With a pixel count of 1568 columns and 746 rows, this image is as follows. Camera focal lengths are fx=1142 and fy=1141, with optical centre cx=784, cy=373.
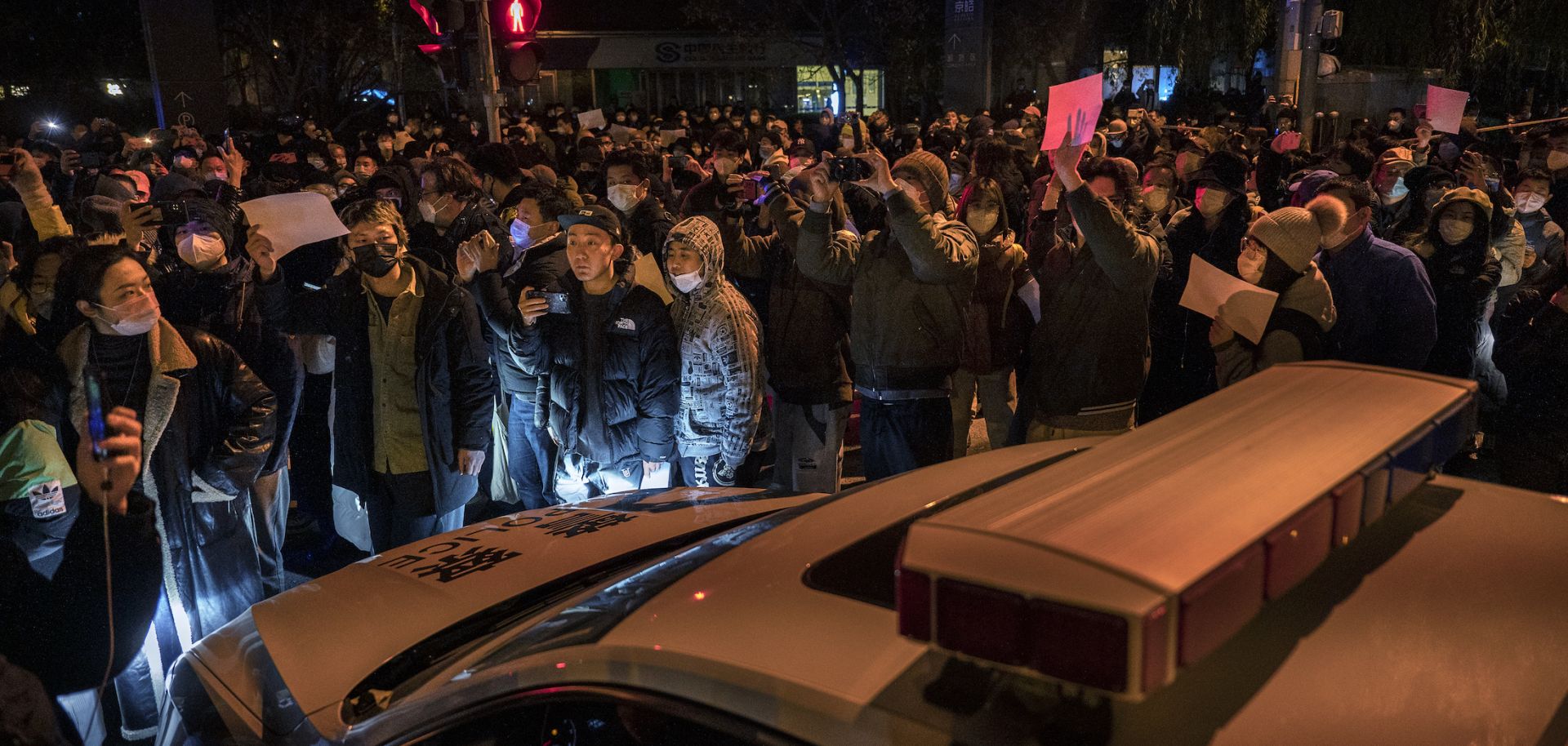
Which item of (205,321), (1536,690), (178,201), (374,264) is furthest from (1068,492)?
(178,201)

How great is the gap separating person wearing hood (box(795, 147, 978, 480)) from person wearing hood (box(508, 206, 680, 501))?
792mm

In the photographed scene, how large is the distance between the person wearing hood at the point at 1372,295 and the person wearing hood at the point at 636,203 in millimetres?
3622

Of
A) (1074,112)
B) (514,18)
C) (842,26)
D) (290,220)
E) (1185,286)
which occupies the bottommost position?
(1185,286)

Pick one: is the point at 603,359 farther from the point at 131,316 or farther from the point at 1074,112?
the point at 1074,112

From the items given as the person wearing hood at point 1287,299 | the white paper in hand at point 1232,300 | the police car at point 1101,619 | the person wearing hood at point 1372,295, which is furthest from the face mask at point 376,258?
the person wearing hood at point 1372,295

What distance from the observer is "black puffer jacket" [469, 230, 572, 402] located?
5.38m

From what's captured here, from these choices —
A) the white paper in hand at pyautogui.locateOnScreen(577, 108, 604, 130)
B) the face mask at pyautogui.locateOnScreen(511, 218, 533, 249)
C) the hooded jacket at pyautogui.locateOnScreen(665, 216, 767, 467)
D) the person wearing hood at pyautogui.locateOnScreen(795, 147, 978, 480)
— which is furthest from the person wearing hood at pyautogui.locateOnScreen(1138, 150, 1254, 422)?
the white paper in hand at pyautogui.locateOnScreen(577, 108, 604, 130)

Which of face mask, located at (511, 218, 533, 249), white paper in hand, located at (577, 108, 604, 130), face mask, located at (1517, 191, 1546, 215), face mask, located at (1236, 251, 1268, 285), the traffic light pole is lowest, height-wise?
face mask, located at (1517, 191, 1546, 215)

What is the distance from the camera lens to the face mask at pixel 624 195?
687 cm

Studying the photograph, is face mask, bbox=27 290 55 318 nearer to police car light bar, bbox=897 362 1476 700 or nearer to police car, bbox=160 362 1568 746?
police car, bbox=160 362 1568 746

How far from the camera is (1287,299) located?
4.27m

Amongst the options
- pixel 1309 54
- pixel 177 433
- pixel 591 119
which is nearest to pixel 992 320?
pixel 177 433

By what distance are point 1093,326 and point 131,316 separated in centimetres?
352

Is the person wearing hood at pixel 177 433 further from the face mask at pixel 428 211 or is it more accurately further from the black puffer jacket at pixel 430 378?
the face mask at pixel 428 211
